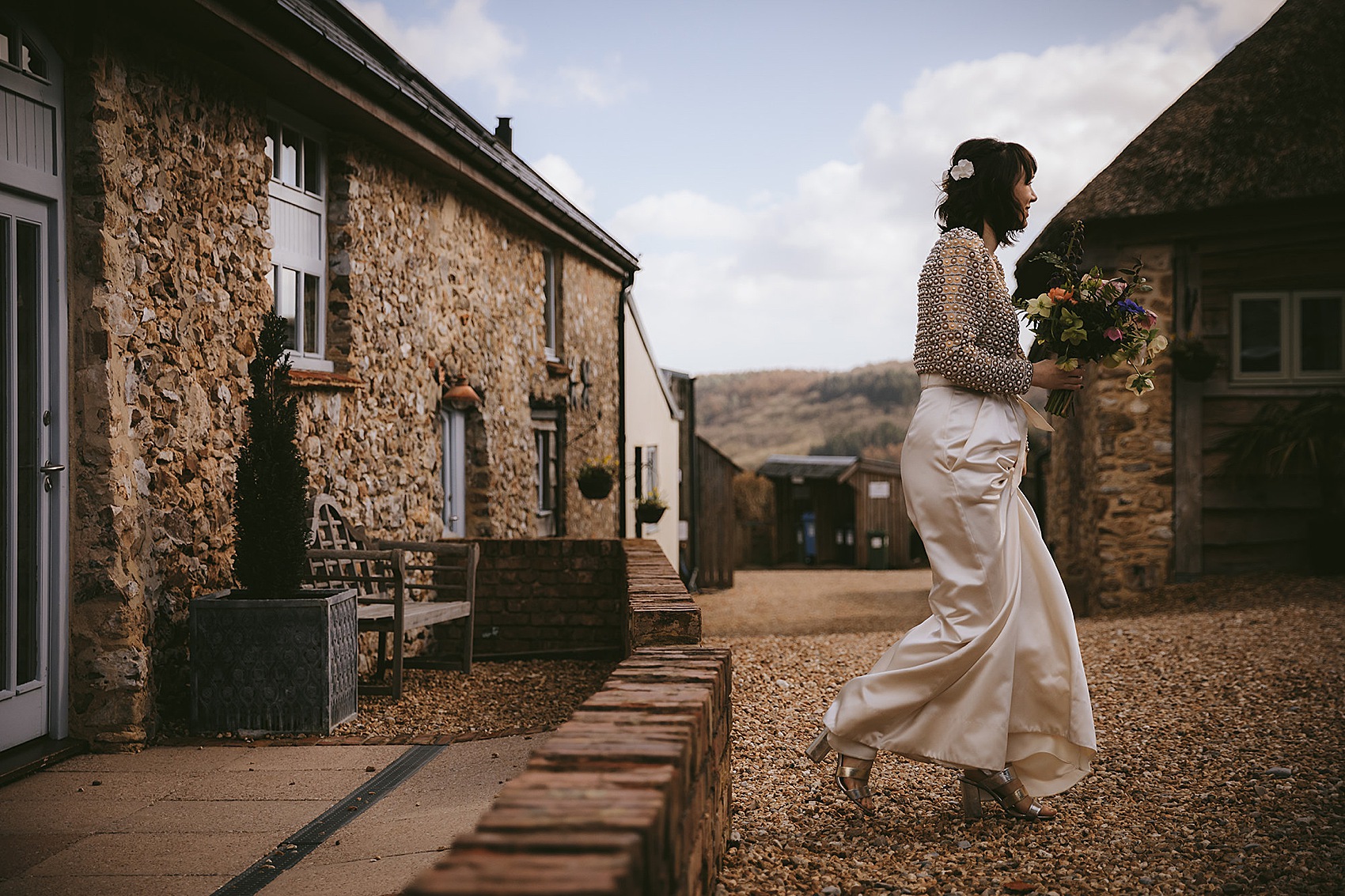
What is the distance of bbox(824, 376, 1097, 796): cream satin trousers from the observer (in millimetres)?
2617

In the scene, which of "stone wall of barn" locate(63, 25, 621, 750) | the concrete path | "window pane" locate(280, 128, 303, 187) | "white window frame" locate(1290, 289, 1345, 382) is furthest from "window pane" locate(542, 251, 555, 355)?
the concrete path

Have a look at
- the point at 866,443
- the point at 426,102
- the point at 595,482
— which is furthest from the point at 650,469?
the point at 866,443

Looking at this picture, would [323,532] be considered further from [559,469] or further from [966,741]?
[559,469]

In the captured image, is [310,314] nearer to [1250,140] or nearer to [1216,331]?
[1216,331]

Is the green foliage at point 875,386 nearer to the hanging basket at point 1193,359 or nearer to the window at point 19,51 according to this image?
the hanging basket at point 1193,359

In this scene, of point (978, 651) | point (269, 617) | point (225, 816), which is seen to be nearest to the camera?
point (978, 651)

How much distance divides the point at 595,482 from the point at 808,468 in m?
17.5

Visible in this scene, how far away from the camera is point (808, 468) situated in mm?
27609

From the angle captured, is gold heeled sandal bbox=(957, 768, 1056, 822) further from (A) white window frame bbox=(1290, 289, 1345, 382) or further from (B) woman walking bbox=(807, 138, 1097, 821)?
(A) white window frame bbox=(1290, 289, 1345, 382)

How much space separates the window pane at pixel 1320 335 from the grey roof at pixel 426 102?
679 cm

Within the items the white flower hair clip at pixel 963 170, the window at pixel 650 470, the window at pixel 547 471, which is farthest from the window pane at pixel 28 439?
the window at pixel 650 470

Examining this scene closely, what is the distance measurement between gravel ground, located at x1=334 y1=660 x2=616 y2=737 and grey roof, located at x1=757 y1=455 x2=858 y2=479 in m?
20.8

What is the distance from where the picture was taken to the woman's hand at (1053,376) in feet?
9.49

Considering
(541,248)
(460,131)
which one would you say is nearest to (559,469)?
(541,248)
